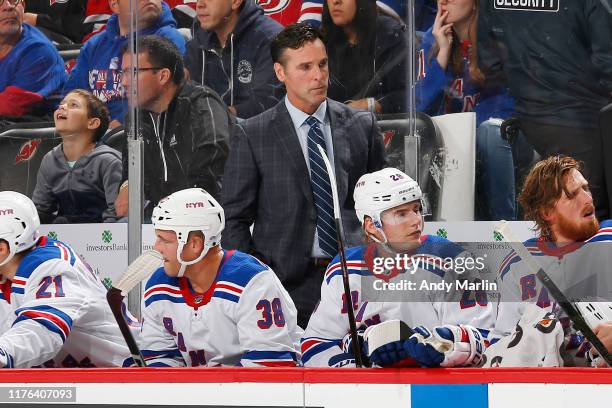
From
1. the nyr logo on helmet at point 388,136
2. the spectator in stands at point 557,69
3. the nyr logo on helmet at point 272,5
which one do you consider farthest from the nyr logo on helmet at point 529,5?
the nyr logo on helmet at point 272,5

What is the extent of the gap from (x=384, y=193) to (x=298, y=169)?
112 centimetres

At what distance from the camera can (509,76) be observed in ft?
14.6

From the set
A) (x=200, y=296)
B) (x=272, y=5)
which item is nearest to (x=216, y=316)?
(x=200, y=296)

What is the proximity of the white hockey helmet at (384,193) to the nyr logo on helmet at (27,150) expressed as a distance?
6.33 ft

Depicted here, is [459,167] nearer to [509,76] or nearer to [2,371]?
[509,76]

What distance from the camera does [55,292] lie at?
3250 mm

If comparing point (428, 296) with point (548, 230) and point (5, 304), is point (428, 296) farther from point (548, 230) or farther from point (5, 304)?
point (5, 304)

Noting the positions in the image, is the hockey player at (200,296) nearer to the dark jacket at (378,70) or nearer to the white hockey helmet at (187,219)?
the white hockey helmet at (187,219)

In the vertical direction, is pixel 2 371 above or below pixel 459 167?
below

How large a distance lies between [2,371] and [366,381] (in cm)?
87

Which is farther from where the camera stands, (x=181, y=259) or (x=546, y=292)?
(x=181, y=259)

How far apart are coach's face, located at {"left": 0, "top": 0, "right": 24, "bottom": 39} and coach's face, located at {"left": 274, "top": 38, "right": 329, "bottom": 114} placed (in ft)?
4.02

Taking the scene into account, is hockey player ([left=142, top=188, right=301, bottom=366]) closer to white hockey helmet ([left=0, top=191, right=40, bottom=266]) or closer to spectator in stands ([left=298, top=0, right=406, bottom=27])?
white hockey helmet ([left=0, top=191, right=40, bottom=266])

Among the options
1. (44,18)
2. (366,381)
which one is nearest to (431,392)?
(366,381)
